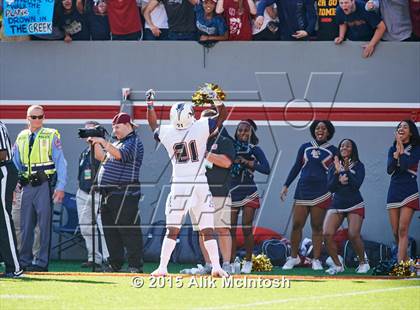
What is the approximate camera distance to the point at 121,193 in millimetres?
13500

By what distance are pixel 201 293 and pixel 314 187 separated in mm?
4053

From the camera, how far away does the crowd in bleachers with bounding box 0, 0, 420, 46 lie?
1578cm

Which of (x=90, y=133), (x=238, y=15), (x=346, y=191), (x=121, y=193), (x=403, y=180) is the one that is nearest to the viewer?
(x=90, y=133)

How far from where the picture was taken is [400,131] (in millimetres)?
13789

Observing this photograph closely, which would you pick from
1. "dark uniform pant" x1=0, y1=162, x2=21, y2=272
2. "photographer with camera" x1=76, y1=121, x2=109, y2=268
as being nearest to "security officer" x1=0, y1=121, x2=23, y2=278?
"dark uniform pant" x1=0, y1=162, x2=21, y2=272

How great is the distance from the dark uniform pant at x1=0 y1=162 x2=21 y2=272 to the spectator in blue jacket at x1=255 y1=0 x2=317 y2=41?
202 inches

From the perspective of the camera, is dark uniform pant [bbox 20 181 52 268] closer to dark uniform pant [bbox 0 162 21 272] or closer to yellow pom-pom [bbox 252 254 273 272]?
dark uniform pant [bbox 0 162 21 272]

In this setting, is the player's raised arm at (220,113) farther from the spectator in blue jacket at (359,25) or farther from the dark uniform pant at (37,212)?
the spectator in blue jacket at (359,25)

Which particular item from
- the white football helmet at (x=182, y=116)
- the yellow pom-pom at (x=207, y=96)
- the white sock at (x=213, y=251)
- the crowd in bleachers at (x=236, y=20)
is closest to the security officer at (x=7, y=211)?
the white football helmet at (x=182, y=116)

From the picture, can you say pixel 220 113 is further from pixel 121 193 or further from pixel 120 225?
pixel 120 225

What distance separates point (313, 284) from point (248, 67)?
202 inches

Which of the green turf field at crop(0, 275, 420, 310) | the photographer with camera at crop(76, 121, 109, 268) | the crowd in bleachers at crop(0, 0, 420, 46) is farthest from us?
the crowd in bleachers at crop(0, 0, 420, 46)

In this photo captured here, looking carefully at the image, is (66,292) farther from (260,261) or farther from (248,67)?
(248,67)

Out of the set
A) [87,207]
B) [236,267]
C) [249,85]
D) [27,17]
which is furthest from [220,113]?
[27,17]
